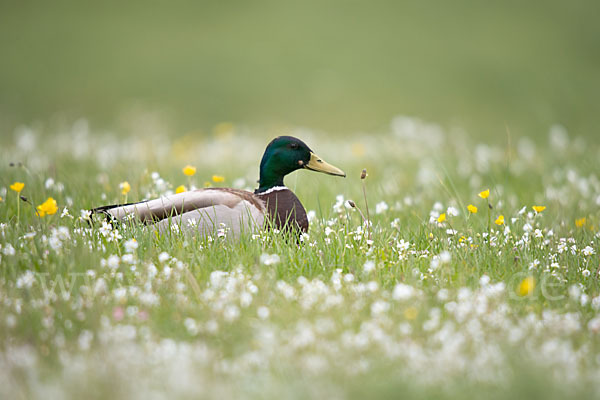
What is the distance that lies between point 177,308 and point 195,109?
18.0 m

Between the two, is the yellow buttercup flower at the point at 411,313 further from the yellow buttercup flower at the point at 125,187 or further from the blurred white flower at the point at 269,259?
the yellow buttercup flower at the point at 125,187

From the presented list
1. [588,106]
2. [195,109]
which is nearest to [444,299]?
[588,106]

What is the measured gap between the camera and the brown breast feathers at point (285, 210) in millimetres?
4754

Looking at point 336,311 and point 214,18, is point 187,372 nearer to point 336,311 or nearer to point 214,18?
point 336,311

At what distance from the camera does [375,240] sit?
4422 millimetres

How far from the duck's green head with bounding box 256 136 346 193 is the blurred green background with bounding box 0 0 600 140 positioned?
12.4 m

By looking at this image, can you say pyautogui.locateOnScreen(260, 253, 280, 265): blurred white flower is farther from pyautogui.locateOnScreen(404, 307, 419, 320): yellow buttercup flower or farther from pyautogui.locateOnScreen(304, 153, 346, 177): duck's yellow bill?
pyautogui.locateOnScreen(304, 153, 346, 177): duck's yellow bill

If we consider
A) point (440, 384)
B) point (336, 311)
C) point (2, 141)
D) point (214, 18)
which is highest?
point (214, 18)

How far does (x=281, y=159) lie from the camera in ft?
16.5

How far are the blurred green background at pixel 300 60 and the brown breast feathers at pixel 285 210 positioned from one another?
41.4ft

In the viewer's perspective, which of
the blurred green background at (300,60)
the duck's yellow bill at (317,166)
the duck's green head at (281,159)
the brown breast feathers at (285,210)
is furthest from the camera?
the blurred green background at (300,60)

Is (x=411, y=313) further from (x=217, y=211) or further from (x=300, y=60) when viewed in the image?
(x=300, y=60)

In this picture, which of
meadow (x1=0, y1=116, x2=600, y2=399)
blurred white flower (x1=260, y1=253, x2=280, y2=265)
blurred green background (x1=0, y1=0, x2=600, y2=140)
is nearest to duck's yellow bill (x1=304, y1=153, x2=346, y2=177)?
meadow (x1=0, y1=116, x2=600, y2=399)

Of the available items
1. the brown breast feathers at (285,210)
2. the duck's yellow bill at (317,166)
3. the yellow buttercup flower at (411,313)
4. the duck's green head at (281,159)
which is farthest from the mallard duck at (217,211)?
the yellow buttercup flower at (411,313)
